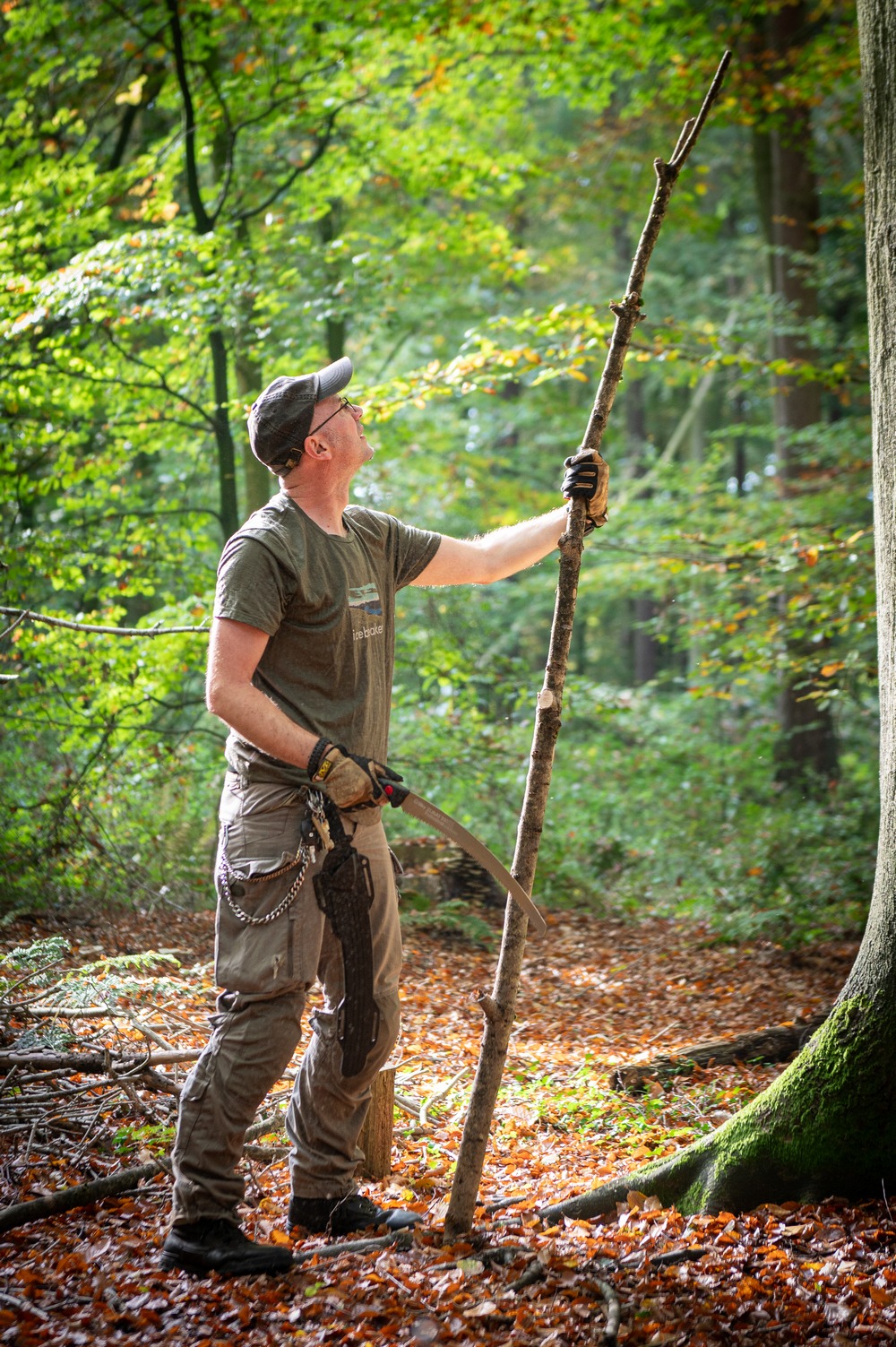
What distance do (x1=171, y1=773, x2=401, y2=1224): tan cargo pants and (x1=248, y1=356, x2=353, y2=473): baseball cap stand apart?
0.97 metres

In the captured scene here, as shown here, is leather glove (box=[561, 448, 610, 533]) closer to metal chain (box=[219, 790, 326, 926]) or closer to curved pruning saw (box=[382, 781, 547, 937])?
curved pruning saw (box=[382, 781, 547, 937])

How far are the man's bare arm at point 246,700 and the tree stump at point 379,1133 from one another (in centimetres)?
130

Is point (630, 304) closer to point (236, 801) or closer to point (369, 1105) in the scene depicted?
point (236, 801)

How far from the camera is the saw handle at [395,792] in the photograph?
253cm

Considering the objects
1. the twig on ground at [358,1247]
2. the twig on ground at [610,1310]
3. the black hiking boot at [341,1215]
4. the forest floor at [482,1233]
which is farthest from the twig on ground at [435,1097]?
the twig on ground at [610,1310]

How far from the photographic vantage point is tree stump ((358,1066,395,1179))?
320cm

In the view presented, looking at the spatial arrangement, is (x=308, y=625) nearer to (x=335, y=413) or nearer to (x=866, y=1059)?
(x=335, y=413)

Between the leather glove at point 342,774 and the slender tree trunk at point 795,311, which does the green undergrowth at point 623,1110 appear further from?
the slender tree trunk at point 795,311

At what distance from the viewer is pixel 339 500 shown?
297cm

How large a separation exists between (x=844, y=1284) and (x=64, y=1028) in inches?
116

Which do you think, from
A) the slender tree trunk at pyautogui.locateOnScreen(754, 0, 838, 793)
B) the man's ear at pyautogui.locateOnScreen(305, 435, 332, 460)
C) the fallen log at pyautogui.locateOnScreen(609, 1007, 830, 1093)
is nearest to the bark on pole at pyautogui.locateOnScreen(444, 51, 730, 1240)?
the man's ear at pyautogui.locateOnScreen(305, 435, 332, 460)

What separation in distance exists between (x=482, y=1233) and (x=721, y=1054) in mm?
1987

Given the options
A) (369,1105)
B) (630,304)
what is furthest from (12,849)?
(630,304)

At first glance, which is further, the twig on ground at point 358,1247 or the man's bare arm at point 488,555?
the man's bare arm at point 488,555
